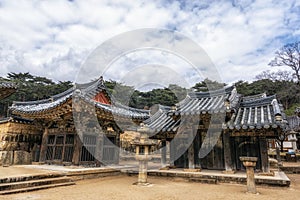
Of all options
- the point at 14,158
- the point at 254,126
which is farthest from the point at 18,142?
the point at 254,126

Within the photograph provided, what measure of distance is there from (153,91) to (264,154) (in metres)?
31.9

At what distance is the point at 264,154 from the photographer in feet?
26.2

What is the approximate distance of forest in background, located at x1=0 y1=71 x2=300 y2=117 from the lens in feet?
104

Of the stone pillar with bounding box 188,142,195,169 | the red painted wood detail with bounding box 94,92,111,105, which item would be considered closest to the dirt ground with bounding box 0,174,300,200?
the stone pillar with bounding box 188,142,195,169

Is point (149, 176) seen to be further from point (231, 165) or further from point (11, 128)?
point (11, 128)

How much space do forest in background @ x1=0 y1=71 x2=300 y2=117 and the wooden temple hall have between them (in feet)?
66.7

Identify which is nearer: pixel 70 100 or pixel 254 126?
pixel 254 126

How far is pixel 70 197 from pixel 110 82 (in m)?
34.5

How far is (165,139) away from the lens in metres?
10.2

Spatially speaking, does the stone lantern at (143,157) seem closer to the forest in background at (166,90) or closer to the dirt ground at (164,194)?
the dirt ground at (164,194)

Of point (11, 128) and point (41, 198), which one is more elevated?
point (11, 128)

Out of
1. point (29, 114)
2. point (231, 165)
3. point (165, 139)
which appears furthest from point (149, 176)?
point (29, 114)

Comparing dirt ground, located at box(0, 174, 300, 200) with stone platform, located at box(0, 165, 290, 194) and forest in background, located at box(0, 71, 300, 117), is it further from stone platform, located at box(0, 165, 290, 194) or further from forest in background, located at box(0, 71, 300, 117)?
forest in background, located at box(0, 71, 300, 117)

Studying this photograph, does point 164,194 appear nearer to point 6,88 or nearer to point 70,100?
point 70,100
